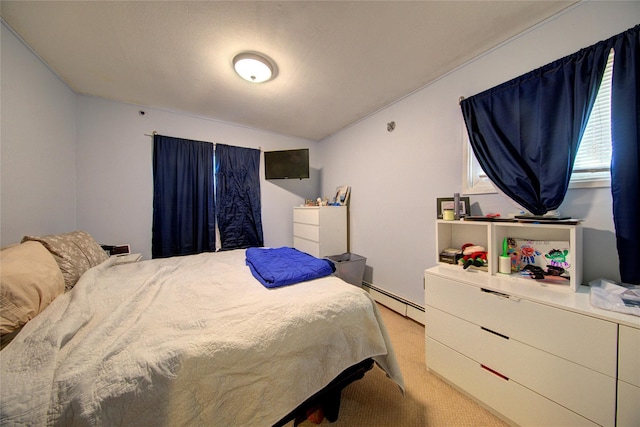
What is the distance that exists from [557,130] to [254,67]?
2334mm

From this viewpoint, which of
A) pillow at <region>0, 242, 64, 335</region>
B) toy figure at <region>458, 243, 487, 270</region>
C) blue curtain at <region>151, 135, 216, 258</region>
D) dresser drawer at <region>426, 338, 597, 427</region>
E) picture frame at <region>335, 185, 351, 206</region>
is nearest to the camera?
pillow at <region>0, 242, 64, 335</region>

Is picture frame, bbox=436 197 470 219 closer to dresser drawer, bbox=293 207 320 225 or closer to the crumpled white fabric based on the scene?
the crumpled white fabric

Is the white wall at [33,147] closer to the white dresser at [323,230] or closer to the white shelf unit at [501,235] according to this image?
the white dresser at [323,230]

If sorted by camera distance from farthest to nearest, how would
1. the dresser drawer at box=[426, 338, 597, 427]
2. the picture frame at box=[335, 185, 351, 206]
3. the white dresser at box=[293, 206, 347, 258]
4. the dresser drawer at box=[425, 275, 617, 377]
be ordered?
the picture frame at box=[335, 185, 351, 206] < the white dresser at box=[293, 206, 347, 258] < the dresser drawer at box=[426, 338, 597, 427] < the dresser drawer at box=[425, 275, 617, 377]

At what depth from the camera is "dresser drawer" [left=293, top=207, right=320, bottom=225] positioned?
9.90ft

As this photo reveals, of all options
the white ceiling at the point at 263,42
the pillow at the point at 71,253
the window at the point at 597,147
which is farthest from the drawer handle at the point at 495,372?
the pillow at the point at 71,253

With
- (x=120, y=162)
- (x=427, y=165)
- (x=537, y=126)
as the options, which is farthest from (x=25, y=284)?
(x=537, y=126)

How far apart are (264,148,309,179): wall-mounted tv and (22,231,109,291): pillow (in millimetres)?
2216

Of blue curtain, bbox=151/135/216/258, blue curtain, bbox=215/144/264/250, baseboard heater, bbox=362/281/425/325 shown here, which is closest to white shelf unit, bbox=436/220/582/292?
baseboard heater, bbox=362/281/425/325

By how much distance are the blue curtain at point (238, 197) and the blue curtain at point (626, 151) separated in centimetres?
342

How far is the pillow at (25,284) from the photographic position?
2.73ft

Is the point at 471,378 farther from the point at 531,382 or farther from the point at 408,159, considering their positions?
the point at 408,159

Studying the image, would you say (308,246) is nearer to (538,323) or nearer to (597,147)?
(538,323)

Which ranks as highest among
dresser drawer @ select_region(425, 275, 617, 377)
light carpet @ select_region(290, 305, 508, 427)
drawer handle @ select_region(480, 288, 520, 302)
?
drawer handle @ select_region(480, 288, 520, 302)
